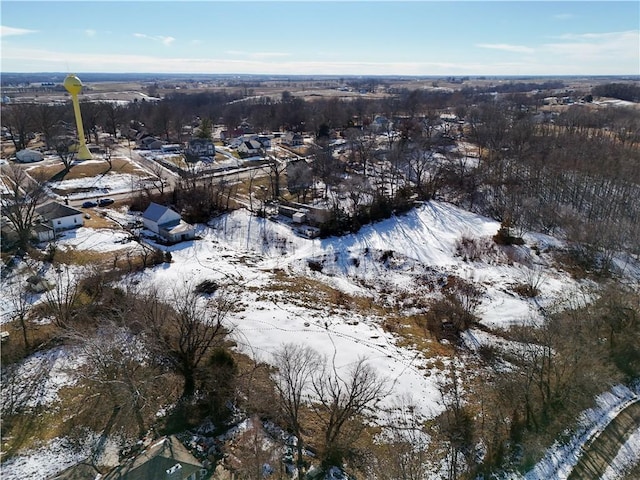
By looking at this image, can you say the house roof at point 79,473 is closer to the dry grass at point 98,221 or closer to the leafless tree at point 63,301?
the leafless tree at point 63,301

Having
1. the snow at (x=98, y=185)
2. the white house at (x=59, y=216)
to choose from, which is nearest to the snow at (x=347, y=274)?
the white house at (x=59, y=216)

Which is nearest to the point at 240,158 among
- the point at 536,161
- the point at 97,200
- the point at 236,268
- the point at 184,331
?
the point at 97,200

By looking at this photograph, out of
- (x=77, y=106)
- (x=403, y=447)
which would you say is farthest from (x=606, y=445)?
(x=77, y=106)

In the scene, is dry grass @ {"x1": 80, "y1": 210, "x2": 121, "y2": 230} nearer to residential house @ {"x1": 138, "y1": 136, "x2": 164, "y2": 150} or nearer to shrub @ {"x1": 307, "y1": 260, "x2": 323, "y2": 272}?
shrub @ {"x1": 307, "y1": 260, "x2": 323, "y2": 272}

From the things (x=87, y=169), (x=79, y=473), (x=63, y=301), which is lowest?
(x=79, y=473)

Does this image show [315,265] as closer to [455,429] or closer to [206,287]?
[206,287]

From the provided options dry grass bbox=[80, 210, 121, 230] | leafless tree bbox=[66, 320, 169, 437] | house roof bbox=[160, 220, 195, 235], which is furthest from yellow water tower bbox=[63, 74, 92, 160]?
leafless tree bbox=[66, 320, 169, 437]
